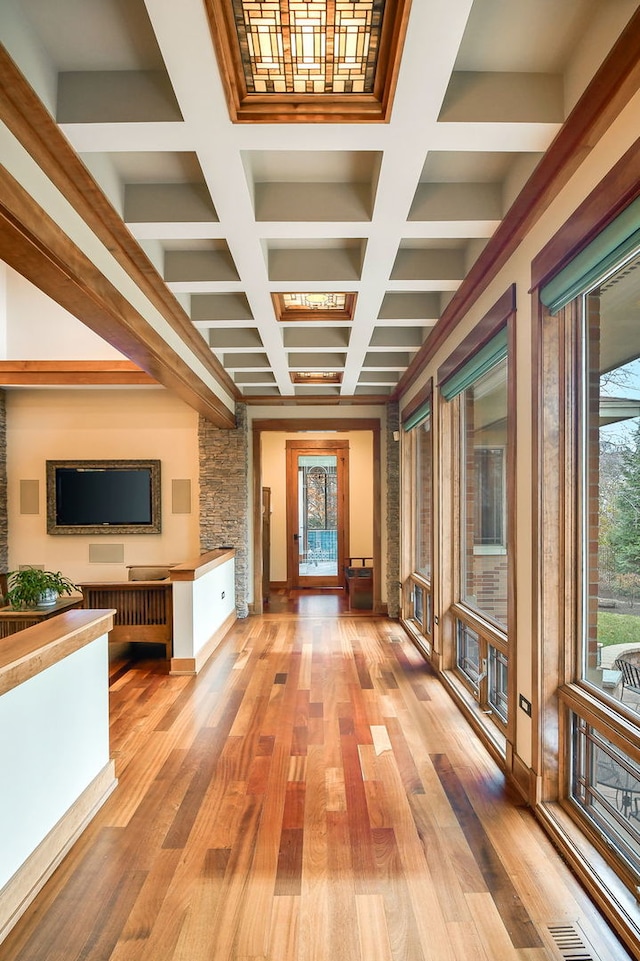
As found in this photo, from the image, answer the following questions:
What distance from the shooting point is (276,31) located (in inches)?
67.7

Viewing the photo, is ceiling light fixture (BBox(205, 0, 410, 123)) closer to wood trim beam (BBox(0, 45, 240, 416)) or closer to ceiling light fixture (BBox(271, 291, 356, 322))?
wood trim beam (BBox(0, 45, 240, 416))

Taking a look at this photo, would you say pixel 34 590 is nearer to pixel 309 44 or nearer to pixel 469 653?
pixel 469 653

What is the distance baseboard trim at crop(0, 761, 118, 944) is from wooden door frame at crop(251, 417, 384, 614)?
4618 mm

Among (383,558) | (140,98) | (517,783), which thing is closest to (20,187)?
(140,98)

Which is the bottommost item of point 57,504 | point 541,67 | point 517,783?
point 517,783

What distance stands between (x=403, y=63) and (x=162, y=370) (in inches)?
115

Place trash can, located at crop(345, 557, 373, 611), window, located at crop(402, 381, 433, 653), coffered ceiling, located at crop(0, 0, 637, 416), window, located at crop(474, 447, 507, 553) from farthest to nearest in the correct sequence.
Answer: trash can, located at crop(345, 557, 373, 611), window, located at crop(402, 381, 433, 653), window, located at crop(474, 447, 507, 553), coffered ceiling, located at crop(0, 0, 637, 416)

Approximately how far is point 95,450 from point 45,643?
5.35m

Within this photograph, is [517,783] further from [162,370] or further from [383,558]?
[383,558]

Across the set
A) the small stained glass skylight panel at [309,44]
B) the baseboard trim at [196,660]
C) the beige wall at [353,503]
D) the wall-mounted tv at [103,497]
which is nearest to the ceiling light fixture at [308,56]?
the small stained glass skylight panel at [309,44]

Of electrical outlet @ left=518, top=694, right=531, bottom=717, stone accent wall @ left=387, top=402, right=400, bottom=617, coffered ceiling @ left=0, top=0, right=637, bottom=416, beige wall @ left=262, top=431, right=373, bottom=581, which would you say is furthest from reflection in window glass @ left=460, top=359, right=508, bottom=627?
beige wall @ left=262, top=431, right=373, bottom=581

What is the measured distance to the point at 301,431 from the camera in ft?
24.5

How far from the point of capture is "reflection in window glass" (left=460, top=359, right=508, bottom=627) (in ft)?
11.6

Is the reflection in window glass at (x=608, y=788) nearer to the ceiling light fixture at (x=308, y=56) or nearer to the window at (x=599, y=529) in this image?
the window at (x=599, y=529)
